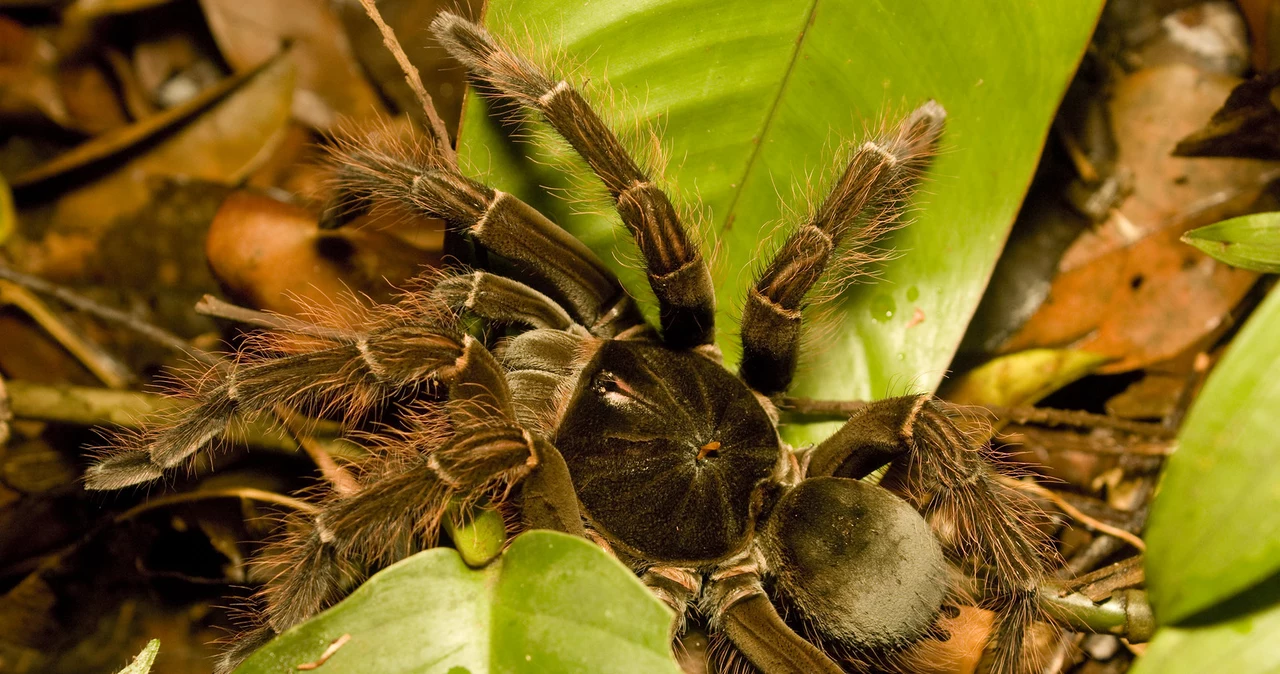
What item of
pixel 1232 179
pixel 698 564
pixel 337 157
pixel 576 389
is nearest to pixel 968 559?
pixel 698 564

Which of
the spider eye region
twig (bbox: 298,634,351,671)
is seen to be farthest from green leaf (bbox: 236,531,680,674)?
the spider eye region

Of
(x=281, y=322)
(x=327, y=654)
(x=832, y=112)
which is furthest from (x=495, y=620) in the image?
(x=832, y=112)

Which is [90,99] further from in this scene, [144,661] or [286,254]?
[144,661]

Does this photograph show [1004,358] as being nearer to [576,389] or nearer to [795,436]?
[795,436]

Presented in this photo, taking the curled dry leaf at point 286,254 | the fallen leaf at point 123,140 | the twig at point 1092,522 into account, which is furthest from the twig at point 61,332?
the twig at point 1092,522

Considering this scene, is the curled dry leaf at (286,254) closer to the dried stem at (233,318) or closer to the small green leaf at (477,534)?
the dried stem at (233,318)

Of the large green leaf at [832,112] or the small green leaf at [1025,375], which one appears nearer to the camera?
the large green leaf at [832,112]
